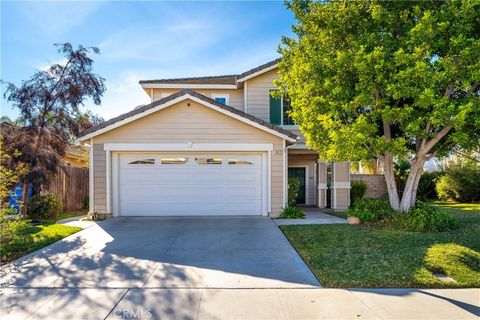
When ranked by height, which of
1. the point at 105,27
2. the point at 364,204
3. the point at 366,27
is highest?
the point at 105,27

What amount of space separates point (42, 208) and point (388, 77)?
12.5m

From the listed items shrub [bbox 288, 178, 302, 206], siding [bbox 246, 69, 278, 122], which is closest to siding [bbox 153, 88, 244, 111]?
siding [bbox 246, 69, 278, 122]

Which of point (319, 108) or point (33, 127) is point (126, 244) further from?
point (33, 127)

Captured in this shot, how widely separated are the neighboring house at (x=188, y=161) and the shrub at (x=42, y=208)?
6.69 ft

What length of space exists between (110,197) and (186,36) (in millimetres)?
6544

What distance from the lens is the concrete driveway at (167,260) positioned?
5031 millimetres

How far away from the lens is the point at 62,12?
29.8 feet

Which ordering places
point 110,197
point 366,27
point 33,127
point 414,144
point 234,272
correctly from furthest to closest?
1. point 33,127
2. point 110,197
3. point 414,144
4. point 366,27
5. point 234,272

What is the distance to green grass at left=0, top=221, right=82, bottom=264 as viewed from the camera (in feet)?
22.0

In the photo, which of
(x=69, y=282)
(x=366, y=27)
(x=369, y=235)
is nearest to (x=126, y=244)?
(x=69, y=282)

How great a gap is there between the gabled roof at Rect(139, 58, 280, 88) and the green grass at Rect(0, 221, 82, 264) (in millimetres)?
7340

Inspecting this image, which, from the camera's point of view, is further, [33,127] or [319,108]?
[33,127]

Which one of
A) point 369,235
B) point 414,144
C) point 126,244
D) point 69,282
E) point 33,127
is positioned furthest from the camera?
point 33,127

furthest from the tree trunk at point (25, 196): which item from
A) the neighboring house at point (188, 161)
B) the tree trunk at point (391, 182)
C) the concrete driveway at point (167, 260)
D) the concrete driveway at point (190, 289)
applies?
the tree trunk at point (391, 182)
